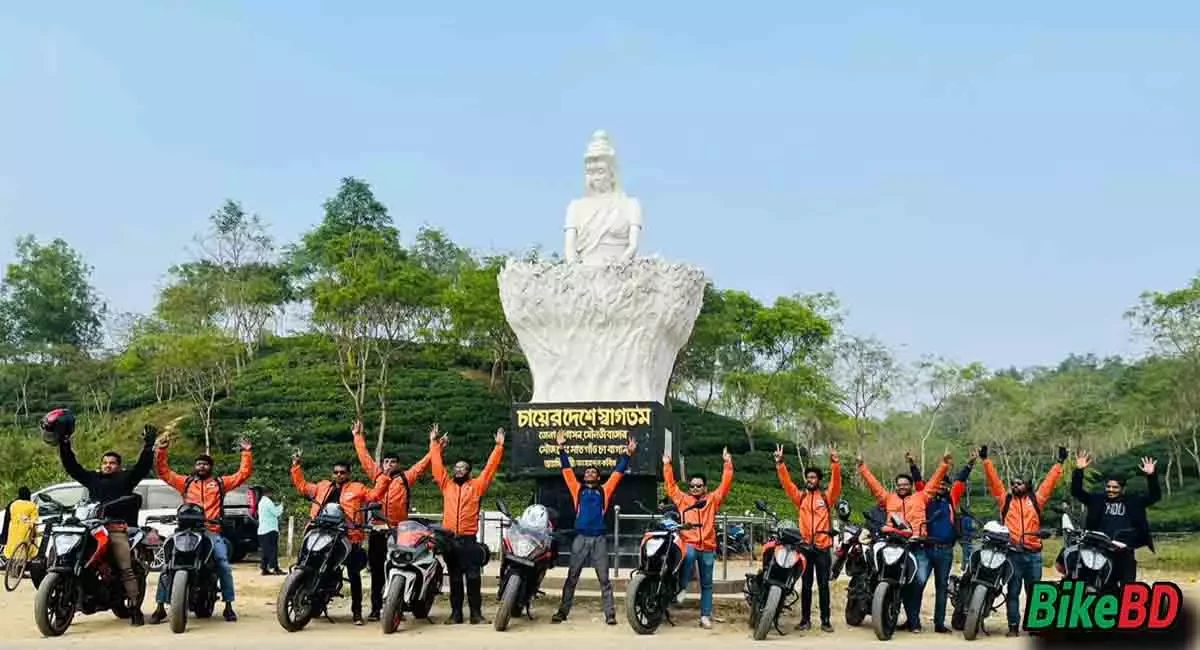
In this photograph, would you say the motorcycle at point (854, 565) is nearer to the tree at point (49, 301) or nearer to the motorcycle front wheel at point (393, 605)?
the motorcycle front wheel at point (393, 605)

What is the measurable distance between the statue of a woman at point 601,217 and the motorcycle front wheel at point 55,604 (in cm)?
704

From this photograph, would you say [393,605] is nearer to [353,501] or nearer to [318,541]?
[318,541]

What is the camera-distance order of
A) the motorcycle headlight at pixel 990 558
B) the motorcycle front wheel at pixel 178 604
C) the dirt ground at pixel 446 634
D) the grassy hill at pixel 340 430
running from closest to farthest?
the dirt ground at pixel 446 634 → the motorcycle front wheel at pixel 178 604 → the motorcycle headlight at pixel 990 558 → the grassy hill at pixel 340 430

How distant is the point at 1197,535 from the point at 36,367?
3967 centimetres

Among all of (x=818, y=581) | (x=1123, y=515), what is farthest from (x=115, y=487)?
(x=1123, y=515)

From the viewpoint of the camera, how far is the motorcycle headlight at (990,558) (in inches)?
343

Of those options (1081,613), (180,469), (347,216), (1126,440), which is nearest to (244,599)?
(1081,613)

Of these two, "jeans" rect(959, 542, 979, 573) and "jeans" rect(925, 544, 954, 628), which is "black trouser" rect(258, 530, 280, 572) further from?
"jeans" rect(959, 542, 979, 573)

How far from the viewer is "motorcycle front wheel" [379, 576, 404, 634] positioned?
330 inches

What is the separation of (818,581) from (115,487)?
5606mm

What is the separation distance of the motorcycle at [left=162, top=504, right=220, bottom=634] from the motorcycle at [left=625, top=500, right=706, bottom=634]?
10.8 feet

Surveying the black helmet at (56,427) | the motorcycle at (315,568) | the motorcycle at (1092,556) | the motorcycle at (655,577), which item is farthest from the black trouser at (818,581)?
the black helmet at (56,427)

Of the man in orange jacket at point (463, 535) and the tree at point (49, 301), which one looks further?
the tree at point (49, 301)

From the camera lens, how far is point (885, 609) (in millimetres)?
8609
